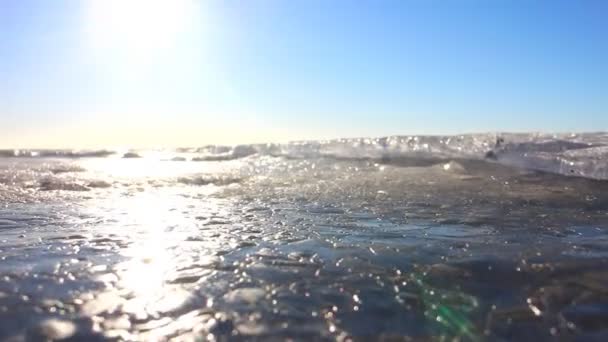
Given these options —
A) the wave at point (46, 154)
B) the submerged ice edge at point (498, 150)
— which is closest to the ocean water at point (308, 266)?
the submerged ice edge at point (498, 150)

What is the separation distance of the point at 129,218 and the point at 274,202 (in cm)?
153

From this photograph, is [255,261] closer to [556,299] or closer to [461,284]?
[461,284]

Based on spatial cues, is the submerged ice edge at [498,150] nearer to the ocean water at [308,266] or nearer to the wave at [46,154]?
the ocean water at [308,266]

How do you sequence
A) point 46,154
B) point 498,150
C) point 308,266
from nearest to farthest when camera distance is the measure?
1. point 308,266
2. point 498,150
3. point 46,154

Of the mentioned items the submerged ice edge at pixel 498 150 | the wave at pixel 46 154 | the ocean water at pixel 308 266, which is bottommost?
the wave at pixel 46 154

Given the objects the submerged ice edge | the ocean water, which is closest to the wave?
the submerged ice edge

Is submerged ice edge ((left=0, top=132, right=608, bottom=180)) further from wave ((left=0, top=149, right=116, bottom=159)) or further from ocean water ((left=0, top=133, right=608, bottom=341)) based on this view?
wave ((left=0, top=149, right=116, bottom=159))

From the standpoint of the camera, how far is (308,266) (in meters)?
2.54

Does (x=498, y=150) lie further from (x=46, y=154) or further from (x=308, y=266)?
(x=46, y=154)

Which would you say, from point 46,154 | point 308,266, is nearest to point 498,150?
point 308,266

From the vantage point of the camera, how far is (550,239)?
3.15 metres

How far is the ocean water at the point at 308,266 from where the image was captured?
1809 millimetres

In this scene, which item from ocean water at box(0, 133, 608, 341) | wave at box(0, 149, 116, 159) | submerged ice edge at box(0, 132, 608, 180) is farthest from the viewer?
wave at box(0, 149, 116, 159)

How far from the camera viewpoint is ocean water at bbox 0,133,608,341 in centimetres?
181
